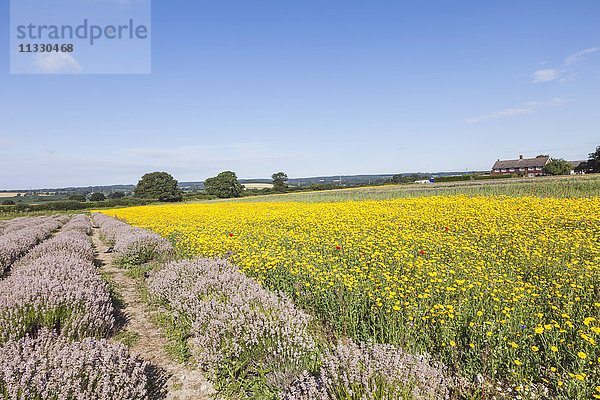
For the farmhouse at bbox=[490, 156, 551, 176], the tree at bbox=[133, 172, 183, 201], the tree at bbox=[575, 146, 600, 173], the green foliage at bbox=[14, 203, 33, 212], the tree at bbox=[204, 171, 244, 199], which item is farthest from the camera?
the farmhouse at bbox=[490, 156, 551, 176]

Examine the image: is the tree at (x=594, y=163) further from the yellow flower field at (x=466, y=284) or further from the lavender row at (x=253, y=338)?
the lavender row at (x=253, y=338)

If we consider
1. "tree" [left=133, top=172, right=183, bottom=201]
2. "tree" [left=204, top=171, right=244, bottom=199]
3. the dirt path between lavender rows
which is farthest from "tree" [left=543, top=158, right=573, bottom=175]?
the dirt path between lavender rows

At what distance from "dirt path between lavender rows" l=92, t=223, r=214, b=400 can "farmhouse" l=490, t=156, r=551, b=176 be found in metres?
95.1

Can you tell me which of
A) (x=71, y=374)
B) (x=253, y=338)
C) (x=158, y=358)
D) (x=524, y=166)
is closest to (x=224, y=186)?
(x=158, y=358)

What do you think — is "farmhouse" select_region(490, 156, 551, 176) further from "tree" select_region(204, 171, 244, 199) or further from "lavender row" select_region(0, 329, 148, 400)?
"lavender row" select_region(0, 329, 148, 400)

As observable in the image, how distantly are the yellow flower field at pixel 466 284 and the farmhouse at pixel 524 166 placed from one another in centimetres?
8816

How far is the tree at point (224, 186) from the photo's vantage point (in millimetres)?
69637

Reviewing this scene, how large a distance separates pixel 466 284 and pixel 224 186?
68.7m

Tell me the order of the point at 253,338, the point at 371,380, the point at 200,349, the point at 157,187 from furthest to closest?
the point at 157,187
the point at 200,349
the point at 253,338
the point at 371,380

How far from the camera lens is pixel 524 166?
81750 mm

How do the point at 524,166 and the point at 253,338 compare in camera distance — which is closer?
the point at 253,338

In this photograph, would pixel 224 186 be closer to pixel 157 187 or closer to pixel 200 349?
pixel 157 187

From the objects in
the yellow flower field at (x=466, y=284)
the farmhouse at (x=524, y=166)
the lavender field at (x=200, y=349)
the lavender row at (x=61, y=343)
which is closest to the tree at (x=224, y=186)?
the yellow flower field at (x=466, y=284)

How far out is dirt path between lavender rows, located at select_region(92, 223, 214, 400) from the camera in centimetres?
315
